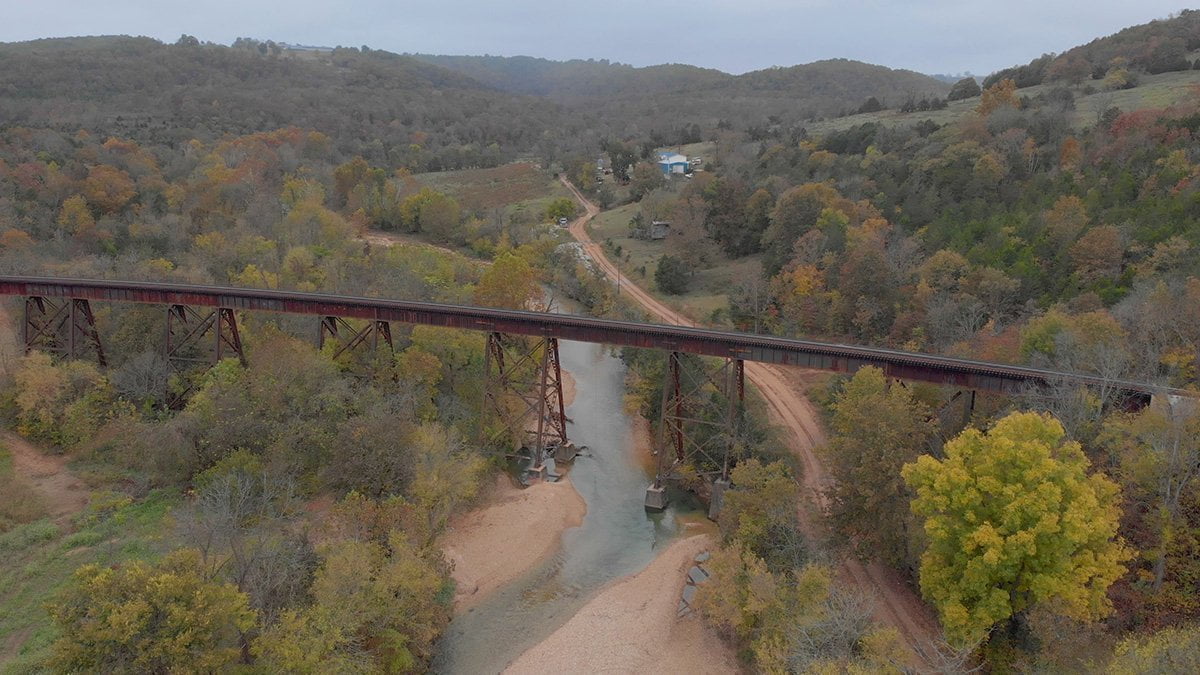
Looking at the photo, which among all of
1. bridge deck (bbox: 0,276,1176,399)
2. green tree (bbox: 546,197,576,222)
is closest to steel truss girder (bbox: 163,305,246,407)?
bridge deck (bbox: 0,276,1176,399)

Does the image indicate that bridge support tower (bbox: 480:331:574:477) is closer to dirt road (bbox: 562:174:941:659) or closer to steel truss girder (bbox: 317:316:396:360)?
steel truss girder (bbox: 317:316:396:360)

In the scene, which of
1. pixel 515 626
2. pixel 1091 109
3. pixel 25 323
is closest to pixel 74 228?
pixel 25 323

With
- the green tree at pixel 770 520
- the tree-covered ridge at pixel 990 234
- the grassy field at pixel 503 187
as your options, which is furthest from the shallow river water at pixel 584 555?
the grassy field at pixel 503 187

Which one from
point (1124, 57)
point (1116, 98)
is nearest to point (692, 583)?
point (1116, 98)

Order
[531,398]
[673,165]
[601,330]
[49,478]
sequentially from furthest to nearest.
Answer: [673,165]
[531,398]
[601,330]
[49,478]

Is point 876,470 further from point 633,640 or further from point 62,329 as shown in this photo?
point 62,329
